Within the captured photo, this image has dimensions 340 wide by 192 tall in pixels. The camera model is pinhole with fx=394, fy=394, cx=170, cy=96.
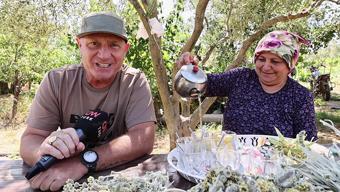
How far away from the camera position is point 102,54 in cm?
183

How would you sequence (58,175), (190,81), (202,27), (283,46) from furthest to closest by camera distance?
(202,27) → (283,46) → (190,81) → (58,175)

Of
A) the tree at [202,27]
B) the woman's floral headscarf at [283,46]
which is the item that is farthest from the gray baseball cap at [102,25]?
the tree at [202,27]

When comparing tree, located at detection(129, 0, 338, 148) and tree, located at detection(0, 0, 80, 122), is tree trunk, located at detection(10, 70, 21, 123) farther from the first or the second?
tree, located at detection(129, 0, 338, 148)

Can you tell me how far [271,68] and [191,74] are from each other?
24.2 inches

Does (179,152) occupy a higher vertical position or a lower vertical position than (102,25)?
lower

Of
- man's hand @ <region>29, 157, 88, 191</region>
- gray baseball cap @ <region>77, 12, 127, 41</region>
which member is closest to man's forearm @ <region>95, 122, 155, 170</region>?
man's hand @ <region>29, 157, 88, 191</region>

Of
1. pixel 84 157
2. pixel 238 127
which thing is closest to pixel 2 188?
pixel 84 157

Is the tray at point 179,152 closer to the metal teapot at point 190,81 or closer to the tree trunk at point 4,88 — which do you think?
the metal teapot at point 190,81

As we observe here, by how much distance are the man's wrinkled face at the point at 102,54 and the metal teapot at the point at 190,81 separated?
313mm

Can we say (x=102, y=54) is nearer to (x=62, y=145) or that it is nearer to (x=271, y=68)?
(x=62, y=145)

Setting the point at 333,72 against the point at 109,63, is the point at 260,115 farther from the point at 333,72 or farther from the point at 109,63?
the point at 333,72

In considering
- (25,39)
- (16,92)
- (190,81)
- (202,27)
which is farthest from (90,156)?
(16,92)

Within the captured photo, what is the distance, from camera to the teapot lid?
71.0 inches

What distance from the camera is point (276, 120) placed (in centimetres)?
223
